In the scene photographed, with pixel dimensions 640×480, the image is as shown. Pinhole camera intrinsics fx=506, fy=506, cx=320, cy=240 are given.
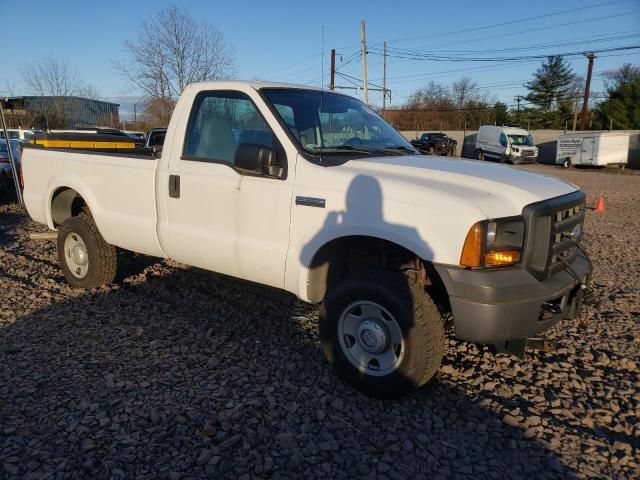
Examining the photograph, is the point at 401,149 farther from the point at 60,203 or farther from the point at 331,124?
the point at 60,203

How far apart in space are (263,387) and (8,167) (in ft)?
39.8

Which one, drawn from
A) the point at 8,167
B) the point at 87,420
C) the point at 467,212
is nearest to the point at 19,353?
the point at 87,420

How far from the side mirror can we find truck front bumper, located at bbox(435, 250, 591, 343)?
1.35 metres

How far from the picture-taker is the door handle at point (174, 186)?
13.7 feet

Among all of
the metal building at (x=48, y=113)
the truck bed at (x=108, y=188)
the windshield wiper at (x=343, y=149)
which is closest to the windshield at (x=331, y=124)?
the windshield wiper at (x=343, y=149)

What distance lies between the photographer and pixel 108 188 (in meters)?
4.80

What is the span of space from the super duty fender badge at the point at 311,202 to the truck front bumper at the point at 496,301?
89 centimetres

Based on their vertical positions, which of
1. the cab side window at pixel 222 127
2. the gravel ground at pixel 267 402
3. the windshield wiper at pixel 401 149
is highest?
the cab side window at pixel 222 127

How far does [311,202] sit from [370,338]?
98cm

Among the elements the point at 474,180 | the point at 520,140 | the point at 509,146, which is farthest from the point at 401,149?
the point at 520,140

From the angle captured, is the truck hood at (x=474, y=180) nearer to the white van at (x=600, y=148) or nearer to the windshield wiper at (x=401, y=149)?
the windshield wiper at (x=401, y=149)

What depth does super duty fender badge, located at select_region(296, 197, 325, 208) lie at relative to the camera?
336 centimetres

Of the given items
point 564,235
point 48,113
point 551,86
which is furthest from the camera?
point 551,86

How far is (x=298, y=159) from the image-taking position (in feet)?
11.5
